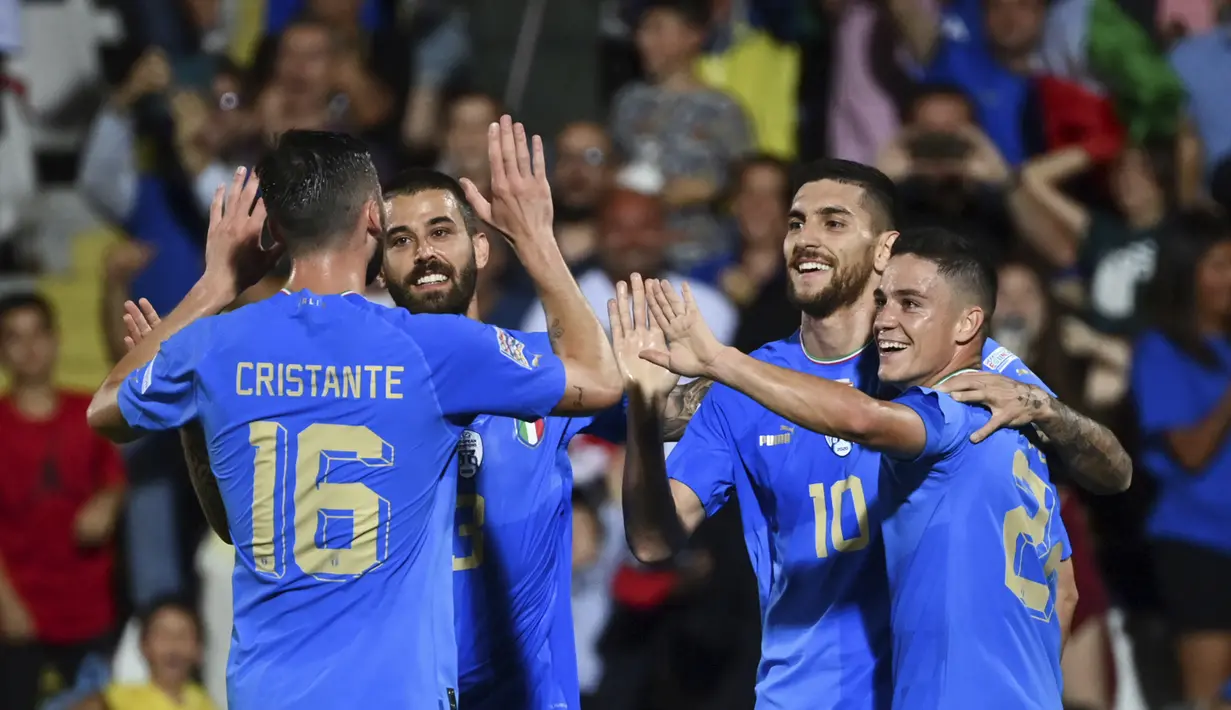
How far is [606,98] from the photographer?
11.9 metres

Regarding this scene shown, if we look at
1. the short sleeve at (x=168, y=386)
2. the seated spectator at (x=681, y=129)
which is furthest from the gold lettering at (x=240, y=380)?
the seated spectator at (x=681, y=129)

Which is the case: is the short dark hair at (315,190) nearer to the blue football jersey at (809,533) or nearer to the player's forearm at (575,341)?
the player's forearm at (575,341)

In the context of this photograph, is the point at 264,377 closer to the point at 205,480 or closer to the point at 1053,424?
the point at 205,480

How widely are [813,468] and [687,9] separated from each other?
18.8ft

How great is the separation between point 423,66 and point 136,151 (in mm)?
1771

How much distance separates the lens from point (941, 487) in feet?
17.4

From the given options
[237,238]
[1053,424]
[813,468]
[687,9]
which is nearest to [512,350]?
[237,238]

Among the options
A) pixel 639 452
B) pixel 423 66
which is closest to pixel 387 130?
pixel 423 66

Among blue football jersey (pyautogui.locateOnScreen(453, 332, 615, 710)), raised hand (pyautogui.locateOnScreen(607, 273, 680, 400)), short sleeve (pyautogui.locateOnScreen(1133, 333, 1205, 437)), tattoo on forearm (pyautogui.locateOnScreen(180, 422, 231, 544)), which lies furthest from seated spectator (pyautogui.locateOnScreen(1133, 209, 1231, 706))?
tattoo on forearm (pyautogui.locateOnScreen(180, 422, 231, 544))

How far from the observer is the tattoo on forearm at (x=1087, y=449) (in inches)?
220

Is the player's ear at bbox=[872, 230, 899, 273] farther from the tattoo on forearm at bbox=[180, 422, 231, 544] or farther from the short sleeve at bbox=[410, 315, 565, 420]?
the tattoo on forearm at bbox=[180, 422, 231, 544]

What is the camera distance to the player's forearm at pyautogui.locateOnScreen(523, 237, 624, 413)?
5.12 m

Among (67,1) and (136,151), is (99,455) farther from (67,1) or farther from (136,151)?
(67,1)

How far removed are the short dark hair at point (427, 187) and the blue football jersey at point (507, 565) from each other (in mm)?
512
